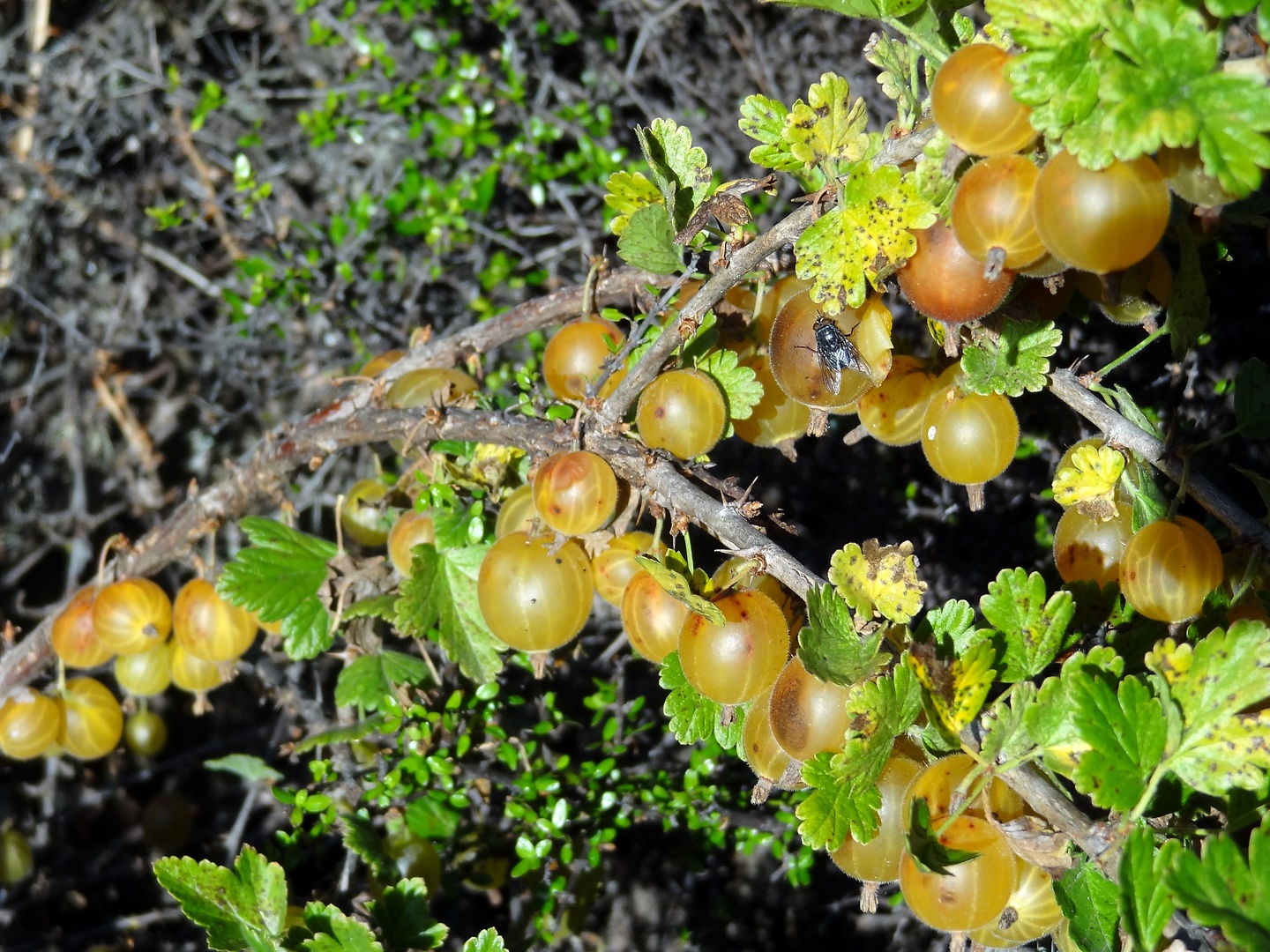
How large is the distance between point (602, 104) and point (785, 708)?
77.1 inches

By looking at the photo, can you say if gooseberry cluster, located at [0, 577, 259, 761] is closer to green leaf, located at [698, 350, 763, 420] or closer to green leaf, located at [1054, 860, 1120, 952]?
green leaf, located at [698, 350, 763, 420]

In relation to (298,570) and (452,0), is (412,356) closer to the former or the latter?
(298,570)

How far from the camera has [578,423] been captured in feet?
4.00

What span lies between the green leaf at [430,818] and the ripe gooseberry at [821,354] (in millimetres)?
959

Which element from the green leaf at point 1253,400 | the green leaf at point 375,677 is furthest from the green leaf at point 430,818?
the green leaf at point 1253,400

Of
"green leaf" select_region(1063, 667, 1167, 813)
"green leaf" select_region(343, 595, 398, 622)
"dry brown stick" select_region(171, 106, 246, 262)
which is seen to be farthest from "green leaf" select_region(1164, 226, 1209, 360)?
"dry brown stick" select_region(171, 106, 246, 262)

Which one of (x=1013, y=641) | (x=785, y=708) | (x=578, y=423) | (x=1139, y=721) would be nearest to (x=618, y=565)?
(x=578, y=423)

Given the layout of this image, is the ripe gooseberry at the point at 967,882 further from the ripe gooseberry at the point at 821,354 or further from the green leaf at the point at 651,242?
the green leaf at the point at 651,242

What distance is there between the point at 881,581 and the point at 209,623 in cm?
117

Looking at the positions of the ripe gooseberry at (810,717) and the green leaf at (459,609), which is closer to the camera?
the ripe gooseberry at (810,717)

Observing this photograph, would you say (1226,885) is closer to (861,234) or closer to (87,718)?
(861,234)

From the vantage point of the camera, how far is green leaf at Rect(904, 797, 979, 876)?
0.84m

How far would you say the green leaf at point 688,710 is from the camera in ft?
3.70

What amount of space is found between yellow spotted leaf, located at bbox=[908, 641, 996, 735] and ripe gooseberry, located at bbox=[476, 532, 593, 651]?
0.46m
